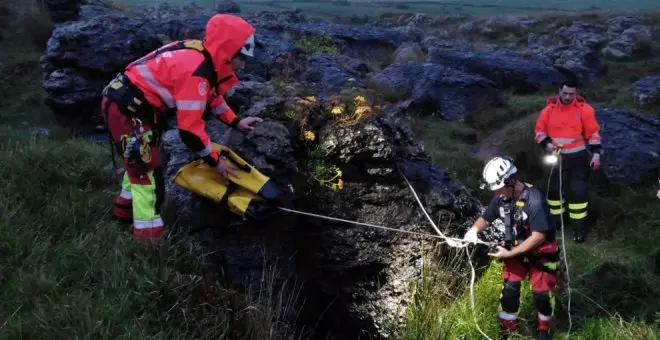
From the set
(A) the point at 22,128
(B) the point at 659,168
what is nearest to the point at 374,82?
(B) the point at 659,168

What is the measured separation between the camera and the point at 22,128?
945cm

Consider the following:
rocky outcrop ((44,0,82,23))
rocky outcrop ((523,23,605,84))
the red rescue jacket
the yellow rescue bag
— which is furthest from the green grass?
rocky outcrop ((523,23,605,84))

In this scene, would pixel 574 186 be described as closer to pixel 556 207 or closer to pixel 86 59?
pixel 556 207

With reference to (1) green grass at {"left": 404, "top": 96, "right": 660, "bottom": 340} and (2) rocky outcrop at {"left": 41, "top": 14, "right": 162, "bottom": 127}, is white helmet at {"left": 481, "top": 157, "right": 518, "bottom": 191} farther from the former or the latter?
(2) rocky outcrop at {"left": 41, "top": 14, "right": 162, "bottom": 127}

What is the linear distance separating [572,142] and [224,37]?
5700 millimetres

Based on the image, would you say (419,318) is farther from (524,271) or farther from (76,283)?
(76,283)

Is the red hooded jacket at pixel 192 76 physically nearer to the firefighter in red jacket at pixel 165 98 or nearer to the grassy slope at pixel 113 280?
the firefighter in red jacket at pixel 165 98

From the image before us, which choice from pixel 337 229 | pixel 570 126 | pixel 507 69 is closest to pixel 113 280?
pixel 337 229

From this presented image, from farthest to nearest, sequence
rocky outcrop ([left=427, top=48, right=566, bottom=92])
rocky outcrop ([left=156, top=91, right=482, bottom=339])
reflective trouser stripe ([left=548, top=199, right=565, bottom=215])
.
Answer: rocky outcrop ([left=427, top=48, right=566, bottom=92]) → reflective trouser stripe ([left=548, top=199, right=565, bottom=215]) → rocky outcrop ([left=156, top=91, right=482, bottom=339])

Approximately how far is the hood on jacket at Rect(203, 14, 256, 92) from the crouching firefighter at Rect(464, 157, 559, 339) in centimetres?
243

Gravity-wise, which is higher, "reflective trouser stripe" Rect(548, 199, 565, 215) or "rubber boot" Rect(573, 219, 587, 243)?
"reflective trouser stripe" Rect(548, 199, 565, 215)

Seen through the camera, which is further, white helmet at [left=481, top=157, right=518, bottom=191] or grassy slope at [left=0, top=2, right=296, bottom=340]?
white helmet at [left=481, top=157, right=518, bottom=191]

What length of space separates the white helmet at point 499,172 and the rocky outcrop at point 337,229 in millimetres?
965

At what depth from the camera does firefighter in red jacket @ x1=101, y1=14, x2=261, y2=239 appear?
13.4 feet
